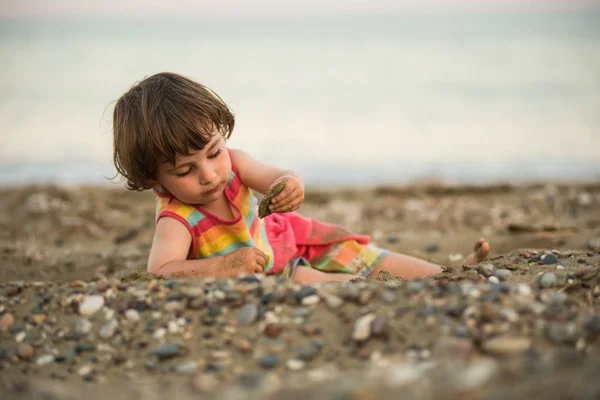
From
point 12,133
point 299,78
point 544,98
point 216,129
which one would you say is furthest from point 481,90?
point 216,129

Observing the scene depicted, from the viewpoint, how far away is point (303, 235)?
165 inches

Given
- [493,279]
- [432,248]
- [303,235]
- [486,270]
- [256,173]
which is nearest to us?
[493,279]

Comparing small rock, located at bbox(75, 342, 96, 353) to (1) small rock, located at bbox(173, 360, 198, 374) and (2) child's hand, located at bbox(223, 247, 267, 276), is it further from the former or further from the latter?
(2) child's hand, located at bbox(223, 247, 267, 276)

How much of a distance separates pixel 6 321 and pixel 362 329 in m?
1.68

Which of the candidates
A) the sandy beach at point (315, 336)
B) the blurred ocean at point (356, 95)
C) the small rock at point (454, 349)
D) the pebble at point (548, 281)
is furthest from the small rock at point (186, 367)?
the blurred ocean at point (356, 95)

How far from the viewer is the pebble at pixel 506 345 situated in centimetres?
201

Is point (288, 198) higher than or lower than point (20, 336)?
higher

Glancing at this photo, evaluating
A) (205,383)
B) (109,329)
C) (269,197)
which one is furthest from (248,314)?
(269,197)

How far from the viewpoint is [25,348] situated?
2479mm

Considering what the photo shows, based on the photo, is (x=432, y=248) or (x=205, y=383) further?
(x=432, y=248)

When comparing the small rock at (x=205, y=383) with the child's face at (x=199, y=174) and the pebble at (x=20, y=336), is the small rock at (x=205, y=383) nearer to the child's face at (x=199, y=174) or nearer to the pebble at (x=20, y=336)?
the pebble at (x=20, y=336)

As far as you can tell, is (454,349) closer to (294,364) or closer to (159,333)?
(294,364)

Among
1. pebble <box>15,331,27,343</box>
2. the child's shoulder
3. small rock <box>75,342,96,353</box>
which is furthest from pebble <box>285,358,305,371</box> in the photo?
the child's shoulder

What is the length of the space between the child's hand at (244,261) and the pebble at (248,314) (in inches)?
33.6
